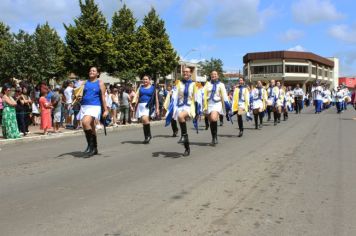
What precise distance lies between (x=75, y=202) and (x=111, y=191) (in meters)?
0.74

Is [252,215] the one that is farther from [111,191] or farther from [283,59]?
[283,59]

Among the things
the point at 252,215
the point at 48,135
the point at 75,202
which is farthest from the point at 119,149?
the point at 252,215

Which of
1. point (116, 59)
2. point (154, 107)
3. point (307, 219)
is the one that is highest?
point (116, 59)

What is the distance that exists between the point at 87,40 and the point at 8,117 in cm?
3293

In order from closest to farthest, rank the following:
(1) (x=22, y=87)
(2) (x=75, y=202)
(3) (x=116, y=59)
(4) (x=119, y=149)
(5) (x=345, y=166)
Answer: (2) (x=75, y=202) < (5) (x=345, y=166) < (4) (x=119, y=149) < (1) (x=22, y=87) < (3) (x=116, y=59)

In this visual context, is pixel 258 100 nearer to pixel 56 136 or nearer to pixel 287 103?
pixel 56 136

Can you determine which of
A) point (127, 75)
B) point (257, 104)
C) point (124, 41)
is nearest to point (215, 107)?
point (257, 104)

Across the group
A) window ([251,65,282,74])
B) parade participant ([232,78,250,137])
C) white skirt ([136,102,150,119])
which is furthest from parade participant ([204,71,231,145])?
window ([251,65,282,74])

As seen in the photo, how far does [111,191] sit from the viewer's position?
21.8 ft

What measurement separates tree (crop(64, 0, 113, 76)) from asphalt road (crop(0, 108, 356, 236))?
35720 millimetres

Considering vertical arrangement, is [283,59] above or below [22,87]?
above

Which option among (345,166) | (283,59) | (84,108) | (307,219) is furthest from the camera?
(283,59)

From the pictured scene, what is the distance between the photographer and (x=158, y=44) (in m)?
56.1

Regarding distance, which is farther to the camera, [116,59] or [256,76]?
[256,76]
